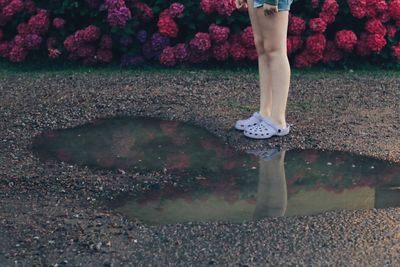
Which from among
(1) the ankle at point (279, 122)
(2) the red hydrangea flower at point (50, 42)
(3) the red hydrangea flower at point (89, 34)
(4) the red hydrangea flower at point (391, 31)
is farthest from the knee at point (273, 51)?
(2) the red hydrangea flower at point (50, 42)

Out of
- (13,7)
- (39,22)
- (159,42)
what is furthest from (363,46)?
(13,7)

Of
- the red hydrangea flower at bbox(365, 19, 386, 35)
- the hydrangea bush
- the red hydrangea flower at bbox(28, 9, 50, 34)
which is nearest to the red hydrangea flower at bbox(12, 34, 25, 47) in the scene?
the hydrangea bush

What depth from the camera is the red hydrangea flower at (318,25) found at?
809 cm

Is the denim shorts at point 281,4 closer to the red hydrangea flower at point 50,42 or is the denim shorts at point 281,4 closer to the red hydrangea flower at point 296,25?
the red hydrangea flower at point 296,25

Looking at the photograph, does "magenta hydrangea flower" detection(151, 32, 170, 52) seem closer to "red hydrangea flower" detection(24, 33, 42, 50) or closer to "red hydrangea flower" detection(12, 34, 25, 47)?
"red hydrangea flower" detection(24, 33, 42, 50)

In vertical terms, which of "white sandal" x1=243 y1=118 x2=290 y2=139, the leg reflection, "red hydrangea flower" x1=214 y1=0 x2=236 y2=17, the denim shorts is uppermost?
the denim shorts

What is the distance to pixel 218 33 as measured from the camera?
319 inches

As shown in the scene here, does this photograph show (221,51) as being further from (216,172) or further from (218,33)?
(216,172)

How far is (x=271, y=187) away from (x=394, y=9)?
3.63 m

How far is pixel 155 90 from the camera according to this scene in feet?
23.9

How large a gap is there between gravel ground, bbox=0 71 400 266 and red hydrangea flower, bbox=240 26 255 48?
488mm

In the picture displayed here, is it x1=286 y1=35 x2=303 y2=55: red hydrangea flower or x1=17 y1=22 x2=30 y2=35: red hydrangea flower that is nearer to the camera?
x1=286 y1=35 x2=303 y2=55: red hydrangea flower

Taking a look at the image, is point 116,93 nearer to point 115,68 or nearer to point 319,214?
point 115,68

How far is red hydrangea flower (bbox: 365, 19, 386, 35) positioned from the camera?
8117mm
